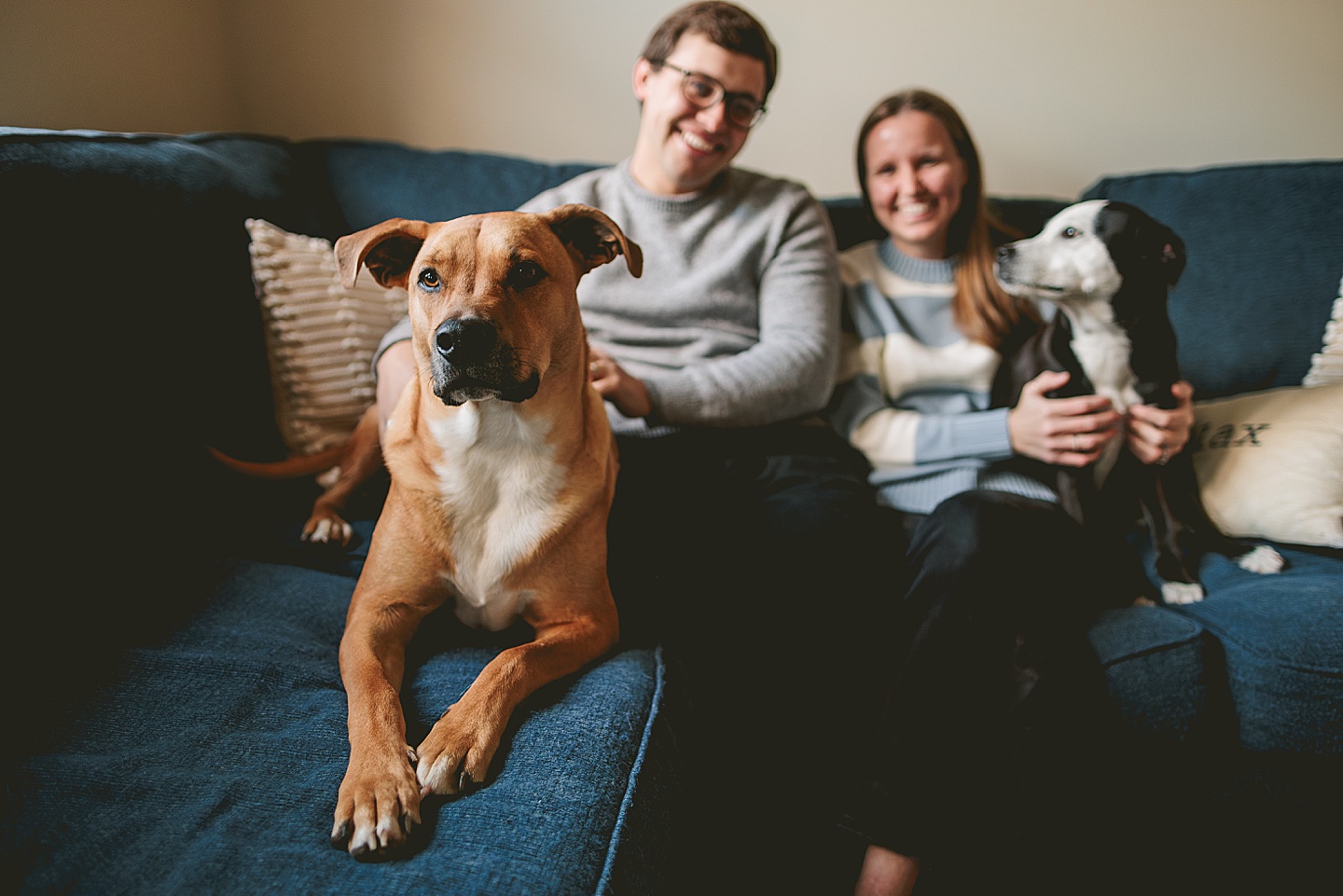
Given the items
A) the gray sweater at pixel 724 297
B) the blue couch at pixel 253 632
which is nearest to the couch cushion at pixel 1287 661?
the blue couch at pixel 253 632

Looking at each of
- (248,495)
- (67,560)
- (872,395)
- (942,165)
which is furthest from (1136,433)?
(67,560)

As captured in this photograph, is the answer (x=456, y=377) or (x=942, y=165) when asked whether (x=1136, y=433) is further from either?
(x=456, y=377)

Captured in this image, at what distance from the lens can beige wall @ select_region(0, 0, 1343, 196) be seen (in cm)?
246

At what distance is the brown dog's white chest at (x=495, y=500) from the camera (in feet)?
4.02

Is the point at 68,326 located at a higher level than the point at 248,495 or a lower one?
higher

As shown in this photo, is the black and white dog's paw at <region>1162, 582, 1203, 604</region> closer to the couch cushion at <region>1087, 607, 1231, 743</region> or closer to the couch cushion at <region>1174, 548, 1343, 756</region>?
the couch cushion at <region>1174, 548, 1343, 756</region>

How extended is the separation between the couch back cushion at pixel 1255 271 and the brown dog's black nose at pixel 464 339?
1.92m

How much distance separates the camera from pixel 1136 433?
1731mm

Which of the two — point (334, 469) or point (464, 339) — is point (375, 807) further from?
point (334, 469)

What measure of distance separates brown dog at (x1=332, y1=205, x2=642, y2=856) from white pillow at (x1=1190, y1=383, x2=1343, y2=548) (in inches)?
58.1

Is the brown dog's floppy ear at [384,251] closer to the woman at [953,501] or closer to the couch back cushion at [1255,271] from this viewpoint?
the woman at [953,501]

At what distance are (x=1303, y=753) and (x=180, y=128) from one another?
126 inches

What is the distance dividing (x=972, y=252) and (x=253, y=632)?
71.8 inches

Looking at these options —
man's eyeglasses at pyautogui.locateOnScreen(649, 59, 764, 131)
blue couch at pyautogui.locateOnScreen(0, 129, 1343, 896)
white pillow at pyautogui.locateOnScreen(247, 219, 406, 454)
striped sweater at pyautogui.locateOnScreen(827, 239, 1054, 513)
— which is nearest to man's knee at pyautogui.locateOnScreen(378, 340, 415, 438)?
white pillow at pyautogui.locateOnScreen(247, 219, 406, 454)
